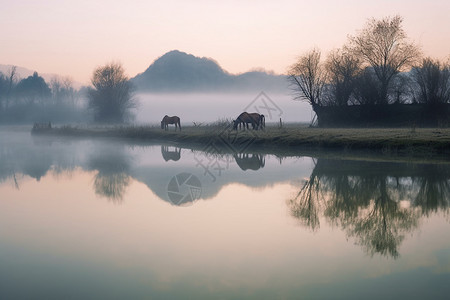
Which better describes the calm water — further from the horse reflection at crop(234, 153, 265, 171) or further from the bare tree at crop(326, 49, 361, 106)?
the bare tree at crop(326, 49, 361, 106)

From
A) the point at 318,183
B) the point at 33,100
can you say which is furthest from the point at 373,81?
the point at 33,100

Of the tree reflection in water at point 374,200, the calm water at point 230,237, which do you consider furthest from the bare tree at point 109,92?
the tree reflection in water at point 374,200

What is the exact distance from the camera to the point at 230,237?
8.02 meters

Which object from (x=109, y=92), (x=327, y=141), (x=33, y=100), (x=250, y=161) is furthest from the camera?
(x=33, y=100)

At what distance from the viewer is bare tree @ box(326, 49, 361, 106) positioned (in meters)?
40.1

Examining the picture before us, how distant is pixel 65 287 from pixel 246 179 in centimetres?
1031

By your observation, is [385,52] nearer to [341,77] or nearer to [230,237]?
[341,77]

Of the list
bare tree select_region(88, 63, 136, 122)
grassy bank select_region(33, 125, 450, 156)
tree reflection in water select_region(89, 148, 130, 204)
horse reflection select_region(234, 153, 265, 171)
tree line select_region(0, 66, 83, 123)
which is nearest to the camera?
tree reflection in water select_region(89, 148, 130, 204)

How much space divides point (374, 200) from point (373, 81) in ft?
105

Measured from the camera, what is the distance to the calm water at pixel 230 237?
224 inches

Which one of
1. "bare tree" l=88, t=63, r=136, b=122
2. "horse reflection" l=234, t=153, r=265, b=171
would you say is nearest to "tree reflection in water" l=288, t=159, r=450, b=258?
"horse reflection" l=234, t=153, r=265, b=171

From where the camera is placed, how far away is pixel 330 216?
9.48 metres

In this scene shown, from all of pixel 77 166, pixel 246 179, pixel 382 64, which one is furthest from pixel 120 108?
pixel 246 179

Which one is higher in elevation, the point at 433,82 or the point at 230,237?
the point at 433,82
